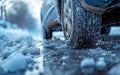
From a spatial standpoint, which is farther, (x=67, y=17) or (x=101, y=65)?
(x=67, y=17)

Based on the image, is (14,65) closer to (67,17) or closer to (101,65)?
(101,65)

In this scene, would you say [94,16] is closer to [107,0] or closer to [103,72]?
[107,0]

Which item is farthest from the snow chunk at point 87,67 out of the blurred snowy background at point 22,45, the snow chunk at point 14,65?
the snow chunk at point 14,65

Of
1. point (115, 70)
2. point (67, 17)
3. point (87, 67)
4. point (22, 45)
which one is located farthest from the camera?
point (22, 45)

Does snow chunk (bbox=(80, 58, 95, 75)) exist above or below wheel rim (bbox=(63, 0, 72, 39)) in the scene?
below

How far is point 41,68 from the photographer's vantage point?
2.80 m

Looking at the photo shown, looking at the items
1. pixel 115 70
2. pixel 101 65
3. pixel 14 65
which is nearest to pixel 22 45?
pixel 14 65

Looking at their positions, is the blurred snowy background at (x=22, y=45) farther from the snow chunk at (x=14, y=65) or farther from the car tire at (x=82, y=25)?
the car tire at (x=82, y=25)

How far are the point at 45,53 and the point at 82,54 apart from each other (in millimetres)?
448

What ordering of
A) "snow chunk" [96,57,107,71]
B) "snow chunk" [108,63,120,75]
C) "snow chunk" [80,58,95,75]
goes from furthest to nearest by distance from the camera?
"snow chunk" [96,57,107,71] → "snow chunk" [80,58,95,75] → "snow chunk" [108,63,120,75]

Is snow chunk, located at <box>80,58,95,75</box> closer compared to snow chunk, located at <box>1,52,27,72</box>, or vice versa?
snow chunk, located at <box>80,58,95,75</box>

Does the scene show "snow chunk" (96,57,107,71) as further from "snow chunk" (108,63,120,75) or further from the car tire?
the car tire

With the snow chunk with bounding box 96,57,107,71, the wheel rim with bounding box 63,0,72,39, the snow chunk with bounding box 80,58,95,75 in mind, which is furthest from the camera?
the wheel rim with bounding box 63,0,72,39

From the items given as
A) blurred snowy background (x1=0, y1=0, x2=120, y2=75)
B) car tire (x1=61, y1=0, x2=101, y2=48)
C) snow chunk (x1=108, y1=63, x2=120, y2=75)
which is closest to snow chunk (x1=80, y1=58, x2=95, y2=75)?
snow chunk (x1=108, y1=63, x2=120, y2=75)
